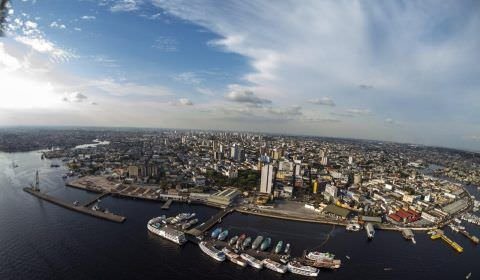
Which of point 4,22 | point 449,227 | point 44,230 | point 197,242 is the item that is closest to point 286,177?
point 449,227

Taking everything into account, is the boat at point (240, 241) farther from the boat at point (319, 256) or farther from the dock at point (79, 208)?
the dock at point (79, 208)

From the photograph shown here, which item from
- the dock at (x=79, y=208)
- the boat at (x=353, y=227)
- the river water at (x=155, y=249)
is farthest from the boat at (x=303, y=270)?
the dock at (x=79, y=208)

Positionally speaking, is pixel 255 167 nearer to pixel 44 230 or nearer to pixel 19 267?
pixel 44 230

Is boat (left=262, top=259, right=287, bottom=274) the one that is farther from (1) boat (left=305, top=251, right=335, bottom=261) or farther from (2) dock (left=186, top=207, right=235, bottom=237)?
(2) dock (left=186, top=207, right=235, bottom=237)

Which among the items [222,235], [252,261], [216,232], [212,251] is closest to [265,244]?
[252,261]

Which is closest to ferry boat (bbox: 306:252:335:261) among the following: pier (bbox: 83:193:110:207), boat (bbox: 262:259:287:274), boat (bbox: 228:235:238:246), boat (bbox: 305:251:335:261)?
boat (bbox: 305:251:335:261)
